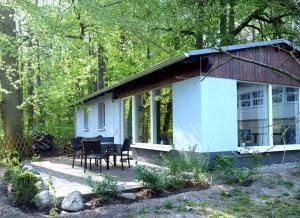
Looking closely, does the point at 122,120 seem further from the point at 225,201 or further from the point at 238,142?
the point at 225,201

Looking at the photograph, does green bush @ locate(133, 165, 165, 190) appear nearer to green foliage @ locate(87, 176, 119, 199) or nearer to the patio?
the patio

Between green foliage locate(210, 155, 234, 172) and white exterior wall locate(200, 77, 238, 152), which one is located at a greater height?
white exterior wall locate(200, 77, 238, 152)

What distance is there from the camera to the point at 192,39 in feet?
62.6


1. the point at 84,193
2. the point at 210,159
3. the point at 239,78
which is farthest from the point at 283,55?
the point at 84,193

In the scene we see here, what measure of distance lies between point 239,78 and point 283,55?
7.17 ft

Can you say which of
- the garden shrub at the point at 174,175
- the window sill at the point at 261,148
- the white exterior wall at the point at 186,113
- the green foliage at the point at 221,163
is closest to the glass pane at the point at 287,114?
the window sill at the point at 261,148

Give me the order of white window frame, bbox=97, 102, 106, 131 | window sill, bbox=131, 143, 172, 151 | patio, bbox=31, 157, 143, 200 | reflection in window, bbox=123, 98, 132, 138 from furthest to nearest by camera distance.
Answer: white window frame, bbox=97, 102, 106, 131, reflection in window, bbox=123, 98, 132, 138, window sill, bbox=131, 143, 172, 151, patio, bbox=31, 157, 143, 200

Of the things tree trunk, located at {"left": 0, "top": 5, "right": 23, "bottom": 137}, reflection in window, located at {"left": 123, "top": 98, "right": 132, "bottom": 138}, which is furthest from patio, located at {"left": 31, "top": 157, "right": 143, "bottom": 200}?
tree trunk, located at {"left": 0, "top": 5, "right": 23, "bottom": 137}

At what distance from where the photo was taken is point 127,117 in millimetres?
14438

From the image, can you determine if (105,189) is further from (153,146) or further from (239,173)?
(153,146)

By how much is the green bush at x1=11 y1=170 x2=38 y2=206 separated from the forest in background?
7.06 metres

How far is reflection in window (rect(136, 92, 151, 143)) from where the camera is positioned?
1247 cm

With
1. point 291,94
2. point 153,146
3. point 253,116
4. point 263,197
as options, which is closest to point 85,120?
point 153,146

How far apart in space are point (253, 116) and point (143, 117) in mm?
4012
